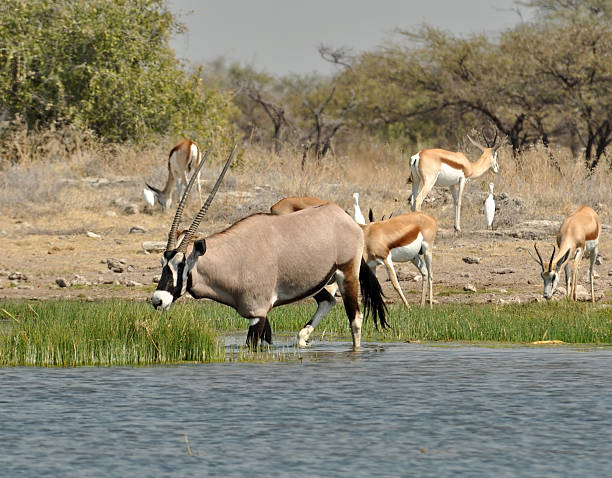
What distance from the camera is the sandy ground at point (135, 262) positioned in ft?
45.8

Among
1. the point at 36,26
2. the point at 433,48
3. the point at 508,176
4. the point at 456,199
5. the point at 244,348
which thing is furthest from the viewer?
the point at 433,48

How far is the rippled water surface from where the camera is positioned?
5531mm

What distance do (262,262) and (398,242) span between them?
447 cm

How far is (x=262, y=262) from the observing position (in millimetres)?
8570

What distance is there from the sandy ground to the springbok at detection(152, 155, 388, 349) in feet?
14.3

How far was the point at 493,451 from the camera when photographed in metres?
5.81

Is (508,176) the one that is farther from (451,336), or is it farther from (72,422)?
(72,422)

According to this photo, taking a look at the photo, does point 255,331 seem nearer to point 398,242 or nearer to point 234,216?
point 398,242

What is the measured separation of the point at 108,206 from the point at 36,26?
5730 mm

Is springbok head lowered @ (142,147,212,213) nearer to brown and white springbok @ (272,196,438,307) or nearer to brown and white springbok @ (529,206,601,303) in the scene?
brown and white springbok @ (272,196,438,307)

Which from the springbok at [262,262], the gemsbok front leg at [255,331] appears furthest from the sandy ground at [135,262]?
the gemsbok front leg at [255,331]

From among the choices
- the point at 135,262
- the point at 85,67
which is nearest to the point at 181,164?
the point at 85,67

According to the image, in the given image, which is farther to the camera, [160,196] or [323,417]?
[160,196]

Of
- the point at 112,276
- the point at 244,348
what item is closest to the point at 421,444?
the point at 244,348
